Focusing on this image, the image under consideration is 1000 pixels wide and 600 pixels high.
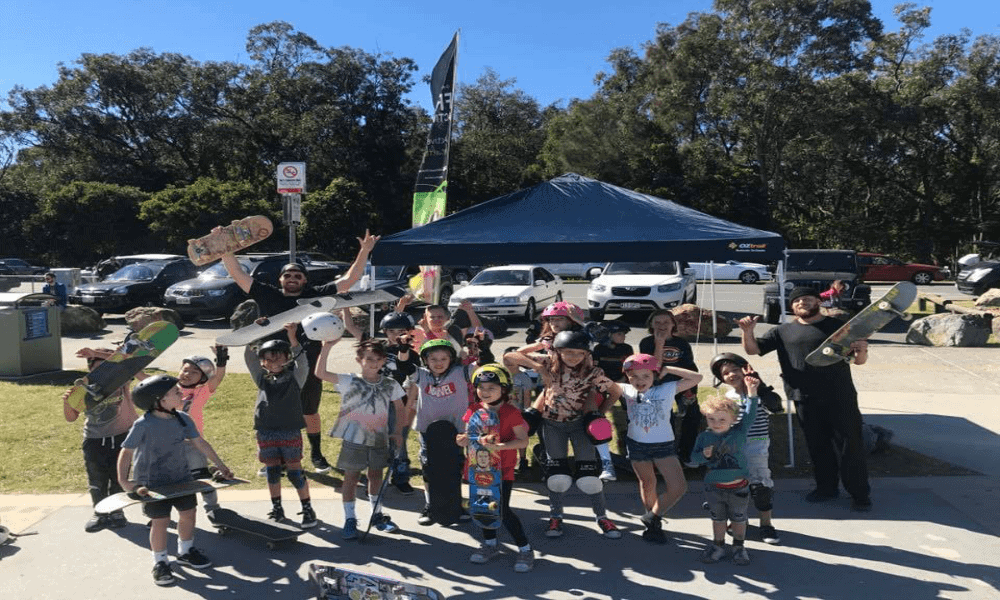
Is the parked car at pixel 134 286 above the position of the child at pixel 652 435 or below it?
above

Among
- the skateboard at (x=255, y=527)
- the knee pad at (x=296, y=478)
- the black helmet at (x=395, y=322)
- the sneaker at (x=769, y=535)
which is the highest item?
the black helmet at (x=395, y=322)

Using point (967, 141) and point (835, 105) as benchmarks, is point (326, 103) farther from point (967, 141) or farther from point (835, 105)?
point (967, 141)

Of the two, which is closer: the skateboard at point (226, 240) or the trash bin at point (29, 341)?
the skateboard at point (226, 240)

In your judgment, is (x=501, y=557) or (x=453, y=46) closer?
(x=501, y=557)

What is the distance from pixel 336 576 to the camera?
157 inches

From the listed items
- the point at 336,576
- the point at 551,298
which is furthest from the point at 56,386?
the point at 551,298

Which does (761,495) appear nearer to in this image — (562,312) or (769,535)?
(769,535)

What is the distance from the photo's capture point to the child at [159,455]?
4336mm

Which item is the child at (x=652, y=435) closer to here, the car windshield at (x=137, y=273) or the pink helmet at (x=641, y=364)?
the pink helmet at (x=641, y=364)

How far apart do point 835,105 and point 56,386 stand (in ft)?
104

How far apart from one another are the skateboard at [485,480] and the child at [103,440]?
8.29ft

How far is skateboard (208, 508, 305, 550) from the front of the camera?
15.8ft

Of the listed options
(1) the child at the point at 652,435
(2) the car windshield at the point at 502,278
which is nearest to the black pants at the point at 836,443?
(1) the child at the point at 652,435

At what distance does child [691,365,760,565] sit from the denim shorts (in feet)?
0.96
